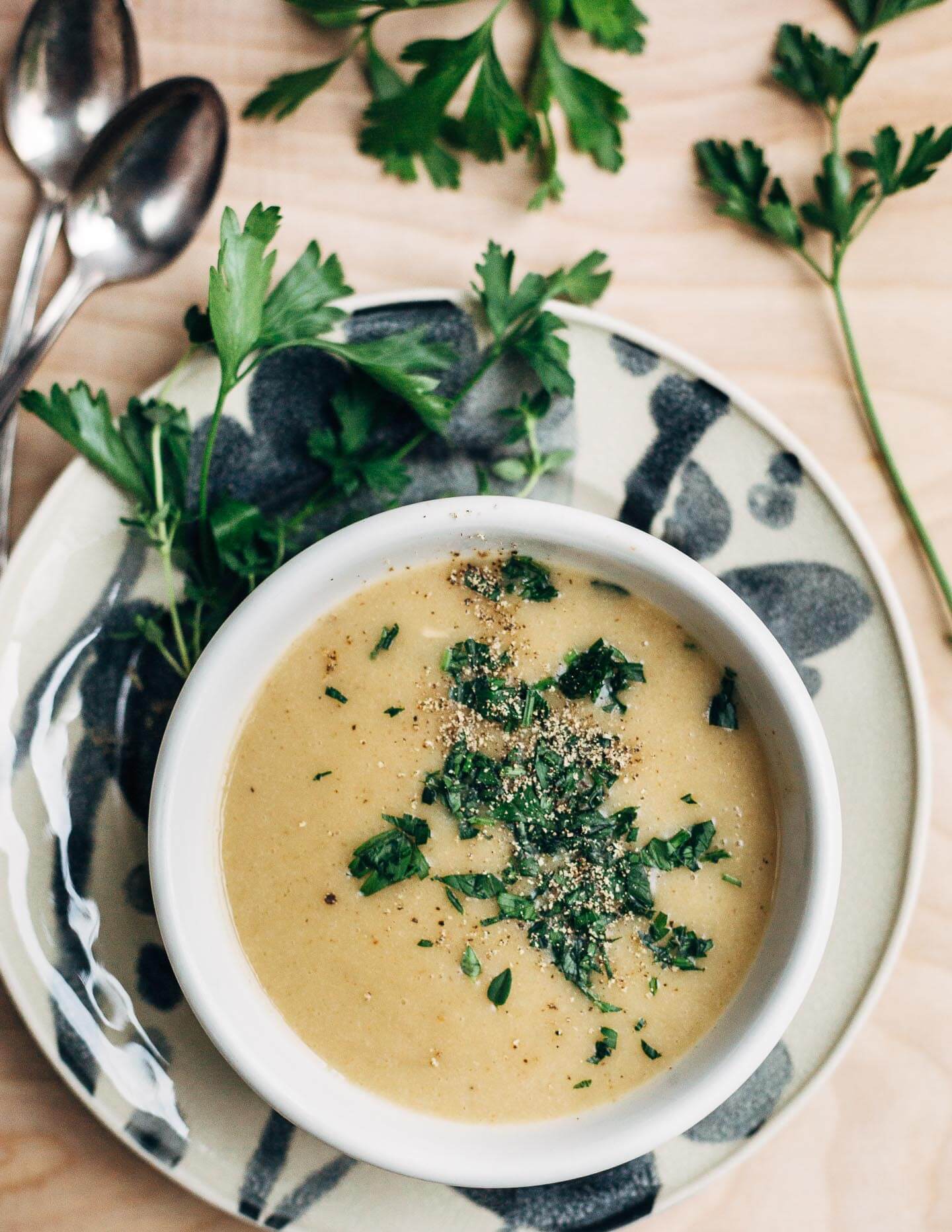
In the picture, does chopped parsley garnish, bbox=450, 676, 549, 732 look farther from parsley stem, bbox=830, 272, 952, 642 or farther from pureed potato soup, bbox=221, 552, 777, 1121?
parsley stem, bbox=830, 272, 952, 642

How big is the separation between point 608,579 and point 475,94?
703 mm

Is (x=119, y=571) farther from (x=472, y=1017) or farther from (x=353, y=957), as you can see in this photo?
(x=472, y=1017)

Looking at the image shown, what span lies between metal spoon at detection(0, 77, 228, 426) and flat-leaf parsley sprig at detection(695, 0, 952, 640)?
0.70 m

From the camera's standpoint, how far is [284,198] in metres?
1.43

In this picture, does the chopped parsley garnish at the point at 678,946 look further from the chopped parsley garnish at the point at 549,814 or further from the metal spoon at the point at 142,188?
the metal spoon at the point at 142,188

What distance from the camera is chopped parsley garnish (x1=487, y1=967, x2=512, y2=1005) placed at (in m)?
1.24

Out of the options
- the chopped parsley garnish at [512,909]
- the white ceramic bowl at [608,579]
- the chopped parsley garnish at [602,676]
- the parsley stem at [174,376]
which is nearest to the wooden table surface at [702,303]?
the parsley stem at [174,376]

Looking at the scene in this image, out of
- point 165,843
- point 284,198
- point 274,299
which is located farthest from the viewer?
point 284,198

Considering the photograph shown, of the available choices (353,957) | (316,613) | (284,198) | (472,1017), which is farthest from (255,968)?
(284,198)

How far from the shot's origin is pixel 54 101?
1.46 meters

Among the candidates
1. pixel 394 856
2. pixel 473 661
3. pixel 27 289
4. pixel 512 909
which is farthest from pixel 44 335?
pixel 512 909

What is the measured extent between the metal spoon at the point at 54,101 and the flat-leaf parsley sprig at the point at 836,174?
2.75 ft

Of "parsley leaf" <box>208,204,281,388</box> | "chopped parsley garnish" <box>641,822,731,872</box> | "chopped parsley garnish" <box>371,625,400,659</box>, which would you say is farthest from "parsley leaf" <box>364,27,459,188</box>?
"chopped parsley garnish" <box>641,822,731,872</box>

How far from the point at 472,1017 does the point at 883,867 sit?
57 cm
